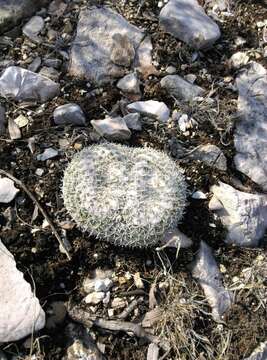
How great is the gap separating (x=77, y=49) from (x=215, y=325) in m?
2.28

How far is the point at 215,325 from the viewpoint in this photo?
3.17m

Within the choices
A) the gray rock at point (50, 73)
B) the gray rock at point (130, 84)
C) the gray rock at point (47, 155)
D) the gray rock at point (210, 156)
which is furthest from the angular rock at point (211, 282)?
the gray rock at point (50, 73)

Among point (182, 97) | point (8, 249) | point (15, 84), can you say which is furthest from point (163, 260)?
point (15, 84)

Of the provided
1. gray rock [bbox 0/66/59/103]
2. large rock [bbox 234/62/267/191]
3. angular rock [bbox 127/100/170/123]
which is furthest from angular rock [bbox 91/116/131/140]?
large rock [bbox 234/62/267/191]

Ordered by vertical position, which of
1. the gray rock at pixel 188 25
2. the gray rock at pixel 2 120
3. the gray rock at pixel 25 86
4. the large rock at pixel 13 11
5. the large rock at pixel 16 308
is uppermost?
the gray rock at pixel 188 25

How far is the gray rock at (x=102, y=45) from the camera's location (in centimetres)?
397

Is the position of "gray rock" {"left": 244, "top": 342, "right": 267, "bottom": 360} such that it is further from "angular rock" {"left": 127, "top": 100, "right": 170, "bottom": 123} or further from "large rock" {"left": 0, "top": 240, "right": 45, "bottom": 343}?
"angular rock" {"left": 127, "top": 100, "right": 170, "bottom": 123}

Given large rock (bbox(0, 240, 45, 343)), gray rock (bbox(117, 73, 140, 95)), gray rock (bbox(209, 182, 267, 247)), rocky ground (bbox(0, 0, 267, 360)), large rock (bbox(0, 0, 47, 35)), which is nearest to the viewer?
large rock (bbox(0, 240, 45, 343))

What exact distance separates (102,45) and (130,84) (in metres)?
0.45

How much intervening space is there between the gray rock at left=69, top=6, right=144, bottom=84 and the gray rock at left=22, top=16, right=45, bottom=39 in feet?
1.03

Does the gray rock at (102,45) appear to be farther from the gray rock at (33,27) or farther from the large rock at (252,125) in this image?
the large rock at (252,125)

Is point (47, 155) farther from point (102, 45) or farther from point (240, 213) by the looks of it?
point (240, 213)

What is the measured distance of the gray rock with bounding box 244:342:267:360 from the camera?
3.10m

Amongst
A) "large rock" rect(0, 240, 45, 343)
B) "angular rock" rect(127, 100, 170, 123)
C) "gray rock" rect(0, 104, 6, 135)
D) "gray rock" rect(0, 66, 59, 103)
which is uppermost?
"angular rock" rect(127, 100, 170, 123)
